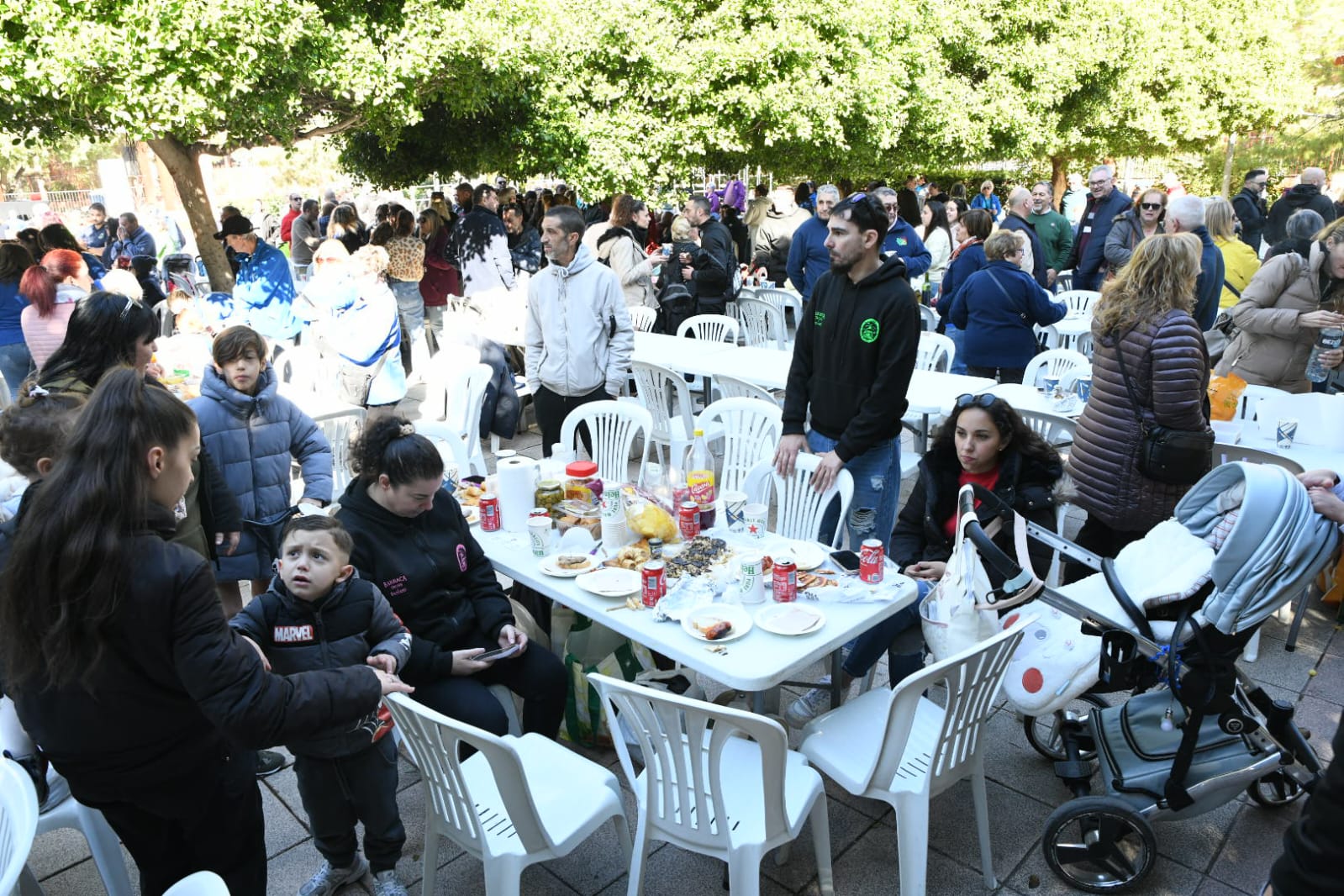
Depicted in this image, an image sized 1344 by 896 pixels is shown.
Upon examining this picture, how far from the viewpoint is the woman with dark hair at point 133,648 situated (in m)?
1.68

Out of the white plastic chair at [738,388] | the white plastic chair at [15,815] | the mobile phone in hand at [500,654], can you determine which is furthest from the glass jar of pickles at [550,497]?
the white plastic chair at [15,815]

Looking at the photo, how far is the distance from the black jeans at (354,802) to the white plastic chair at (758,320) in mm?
6190

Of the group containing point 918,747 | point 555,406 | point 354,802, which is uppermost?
point 555,406

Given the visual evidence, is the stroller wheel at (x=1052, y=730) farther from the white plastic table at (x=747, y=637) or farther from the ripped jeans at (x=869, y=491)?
the ripped jeans at (x=869, y=491)

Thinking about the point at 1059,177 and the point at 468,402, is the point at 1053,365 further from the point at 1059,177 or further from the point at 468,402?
the point at 1059,177

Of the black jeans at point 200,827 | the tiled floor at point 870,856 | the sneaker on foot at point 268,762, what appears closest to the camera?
the black jeans at point 200,827

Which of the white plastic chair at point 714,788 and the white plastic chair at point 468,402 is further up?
the white plastic chair at point 468,402

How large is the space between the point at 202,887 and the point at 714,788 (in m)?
1.15

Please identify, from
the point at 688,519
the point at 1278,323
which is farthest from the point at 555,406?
the point at 1278,323

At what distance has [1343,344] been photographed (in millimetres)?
4449

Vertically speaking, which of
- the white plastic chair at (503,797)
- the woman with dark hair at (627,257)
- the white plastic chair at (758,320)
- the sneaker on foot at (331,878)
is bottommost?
the sneaker on foot at (331,878)

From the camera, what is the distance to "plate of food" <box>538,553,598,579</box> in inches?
125

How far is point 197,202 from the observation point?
28.2 feet

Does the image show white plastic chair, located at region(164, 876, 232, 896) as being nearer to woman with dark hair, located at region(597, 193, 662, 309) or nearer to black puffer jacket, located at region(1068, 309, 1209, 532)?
black puffer jacket, located at region(1068, 309, 1209, 532)
